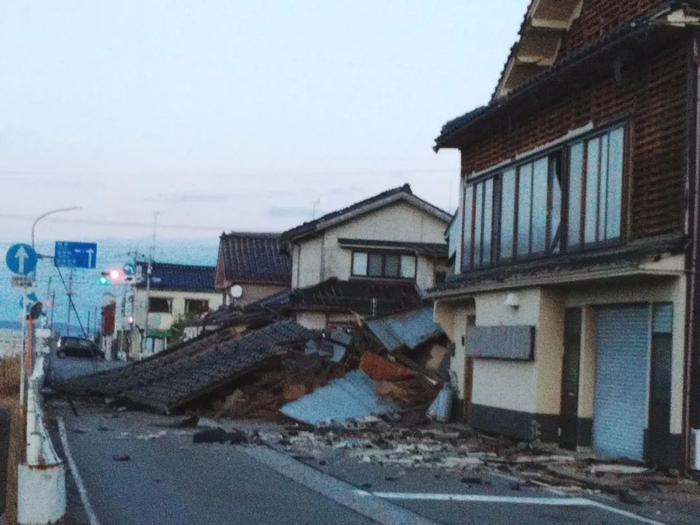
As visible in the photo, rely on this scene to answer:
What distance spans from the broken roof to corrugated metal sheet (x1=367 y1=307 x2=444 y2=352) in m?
18.7

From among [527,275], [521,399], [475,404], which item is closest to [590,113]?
[527,275]

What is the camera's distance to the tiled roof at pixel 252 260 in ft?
216

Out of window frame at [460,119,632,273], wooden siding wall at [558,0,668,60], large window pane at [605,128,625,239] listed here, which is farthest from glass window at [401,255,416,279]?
large window pane at [605,128,625,239]

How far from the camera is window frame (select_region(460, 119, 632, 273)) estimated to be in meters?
19.8

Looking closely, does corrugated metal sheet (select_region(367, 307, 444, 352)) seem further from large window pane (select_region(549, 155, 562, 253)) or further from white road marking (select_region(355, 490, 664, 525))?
white road marking (select_region(355, 490, 664, 525))

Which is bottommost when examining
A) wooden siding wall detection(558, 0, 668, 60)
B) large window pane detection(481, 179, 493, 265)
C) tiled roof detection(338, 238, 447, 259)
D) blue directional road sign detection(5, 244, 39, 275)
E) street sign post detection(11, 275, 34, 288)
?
street sign post detection(11, 275, 34, 288)

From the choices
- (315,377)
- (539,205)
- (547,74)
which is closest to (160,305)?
(315,377)

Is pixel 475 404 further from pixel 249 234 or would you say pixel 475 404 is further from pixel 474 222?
pixel 249 234

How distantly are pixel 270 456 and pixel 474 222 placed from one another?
9.39 meters

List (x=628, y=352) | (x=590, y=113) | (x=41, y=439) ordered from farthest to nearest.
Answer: (x=590, y=113) → (x=628, y=352) → (x=41, y=439)

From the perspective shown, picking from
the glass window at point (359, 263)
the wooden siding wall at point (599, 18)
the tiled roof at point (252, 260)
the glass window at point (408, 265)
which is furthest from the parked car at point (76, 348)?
the wooden siding wall at point (599, 18)

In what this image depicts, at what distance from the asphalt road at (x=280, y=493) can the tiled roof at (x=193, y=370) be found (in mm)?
9174

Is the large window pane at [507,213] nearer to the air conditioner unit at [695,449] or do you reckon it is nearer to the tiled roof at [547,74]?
the tiled roof at [547,74]

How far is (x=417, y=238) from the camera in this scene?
2013 inches
